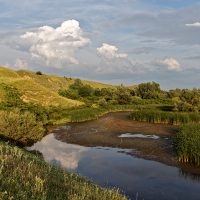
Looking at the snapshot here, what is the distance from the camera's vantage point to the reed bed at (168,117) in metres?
20.4

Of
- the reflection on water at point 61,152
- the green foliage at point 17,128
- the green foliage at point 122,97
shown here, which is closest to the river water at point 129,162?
the reflection on water at point 61,152

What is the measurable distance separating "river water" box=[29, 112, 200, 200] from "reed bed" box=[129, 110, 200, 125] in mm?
5361

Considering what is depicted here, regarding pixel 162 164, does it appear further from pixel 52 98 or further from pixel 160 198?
pixel 52 98

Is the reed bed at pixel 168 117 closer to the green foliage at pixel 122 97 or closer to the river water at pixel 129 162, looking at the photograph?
the river water at pixel 129 162

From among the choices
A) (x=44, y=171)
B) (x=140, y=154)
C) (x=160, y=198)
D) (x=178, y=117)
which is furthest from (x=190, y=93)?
(x=44, y=171)

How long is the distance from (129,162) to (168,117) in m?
13.4

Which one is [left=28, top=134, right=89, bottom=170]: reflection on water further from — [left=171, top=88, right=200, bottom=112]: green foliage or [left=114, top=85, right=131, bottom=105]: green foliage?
[left=114, top=85, right=131, bottom=105]: green foliage

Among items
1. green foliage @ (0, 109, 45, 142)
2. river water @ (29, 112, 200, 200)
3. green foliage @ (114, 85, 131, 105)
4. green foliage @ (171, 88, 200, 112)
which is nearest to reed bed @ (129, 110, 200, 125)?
green foliage @ (171, 88, 200, 112)

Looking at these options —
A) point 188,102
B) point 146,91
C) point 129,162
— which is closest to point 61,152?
point 129,162

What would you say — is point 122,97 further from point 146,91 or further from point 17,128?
point 17,128

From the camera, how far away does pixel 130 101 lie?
145ft

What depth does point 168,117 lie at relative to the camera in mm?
21812

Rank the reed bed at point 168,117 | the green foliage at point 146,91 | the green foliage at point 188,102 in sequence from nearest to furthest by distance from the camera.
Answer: the reed bed at point 168,117, the green foliage at point 188,102, the green foliage at point 146,91

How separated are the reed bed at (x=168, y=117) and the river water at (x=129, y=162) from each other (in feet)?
17.6
